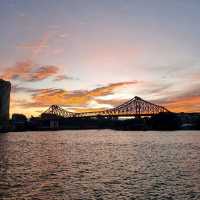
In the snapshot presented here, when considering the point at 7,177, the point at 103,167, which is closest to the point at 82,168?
the point at 103,167

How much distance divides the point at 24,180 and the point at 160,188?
41.0ft

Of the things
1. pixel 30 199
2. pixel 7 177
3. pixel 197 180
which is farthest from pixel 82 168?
pixel 30 199

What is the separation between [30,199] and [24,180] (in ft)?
28.5

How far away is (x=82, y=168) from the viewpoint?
45.2 metres

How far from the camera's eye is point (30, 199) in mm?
26547

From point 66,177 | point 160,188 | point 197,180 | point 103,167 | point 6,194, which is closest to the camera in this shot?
point 6,194

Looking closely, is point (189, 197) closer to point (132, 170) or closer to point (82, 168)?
point (132, 170)

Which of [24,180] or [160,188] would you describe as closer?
[160,188]

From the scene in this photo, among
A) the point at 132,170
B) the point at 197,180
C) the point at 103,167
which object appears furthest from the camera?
the point at 103,167

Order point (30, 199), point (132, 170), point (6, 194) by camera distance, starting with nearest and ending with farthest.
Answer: point (30, 199), point (6, 194), point (132, 170)

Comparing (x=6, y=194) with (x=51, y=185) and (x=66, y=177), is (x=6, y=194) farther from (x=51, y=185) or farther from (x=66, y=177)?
(x=66, y=177)

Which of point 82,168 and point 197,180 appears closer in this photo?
point 197,180

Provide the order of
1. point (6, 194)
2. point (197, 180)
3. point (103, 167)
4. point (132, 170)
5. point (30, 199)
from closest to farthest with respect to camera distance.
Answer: point (30, 199) → point (6, 194) → point (197, 180) → point (132, 170) → point (103, 167)

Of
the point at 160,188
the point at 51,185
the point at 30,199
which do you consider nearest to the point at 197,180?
the point at 160,188
